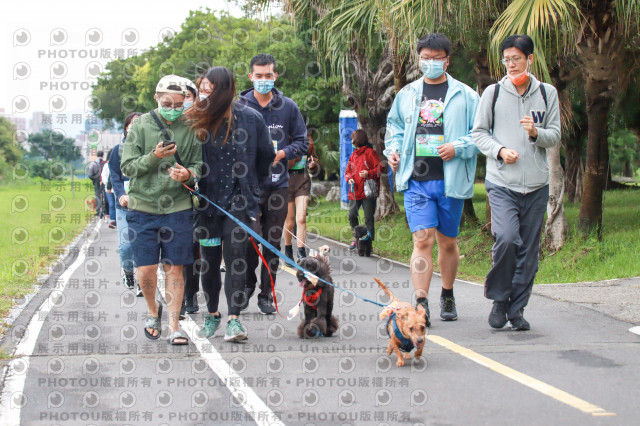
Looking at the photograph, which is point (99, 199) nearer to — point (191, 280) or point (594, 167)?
point (594, 167)

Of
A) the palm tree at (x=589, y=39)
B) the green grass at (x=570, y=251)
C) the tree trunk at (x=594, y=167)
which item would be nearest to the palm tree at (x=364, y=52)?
the palm tree at (x=589, y=39)

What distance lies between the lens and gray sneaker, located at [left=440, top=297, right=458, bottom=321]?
7371 millimetres

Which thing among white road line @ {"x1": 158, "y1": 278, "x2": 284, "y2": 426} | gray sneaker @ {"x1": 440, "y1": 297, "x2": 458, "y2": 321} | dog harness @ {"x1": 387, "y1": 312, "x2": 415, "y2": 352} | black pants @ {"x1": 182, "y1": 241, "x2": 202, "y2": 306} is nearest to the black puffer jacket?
white road line @ {"x1": 158, "y1": 278, "x2": 284, "y2": 426}

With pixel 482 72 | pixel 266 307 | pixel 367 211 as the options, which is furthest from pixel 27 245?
pixel 266 307

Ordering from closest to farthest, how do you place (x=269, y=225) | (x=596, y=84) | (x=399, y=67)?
(x=269, y=225), (x=596, y=84), (x=399, y=67)

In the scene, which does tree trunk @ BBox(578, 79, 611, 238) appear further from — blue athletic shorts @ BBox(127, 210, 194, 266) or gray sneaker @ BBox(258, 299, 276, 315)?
blue athletic shorts @ BBox(127, 210, 194, 266)

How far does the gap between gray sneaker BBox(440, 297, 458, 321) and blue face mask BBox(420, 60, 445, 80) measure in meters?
2.01

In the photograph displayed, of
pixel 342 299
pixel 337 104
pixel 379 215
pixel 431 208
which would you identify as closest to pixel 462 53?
pixel 379 215

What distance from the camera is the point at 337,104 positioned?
31.9 m

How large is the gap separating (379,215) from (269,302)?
13.4 meters

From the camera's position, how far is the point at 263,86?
8195mm

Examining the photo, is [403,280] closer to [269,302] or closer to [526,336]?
[269,302]

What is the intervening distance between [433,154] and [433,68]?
75cm

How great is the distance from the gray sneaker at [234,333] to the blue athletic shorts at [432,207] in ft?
5.84
